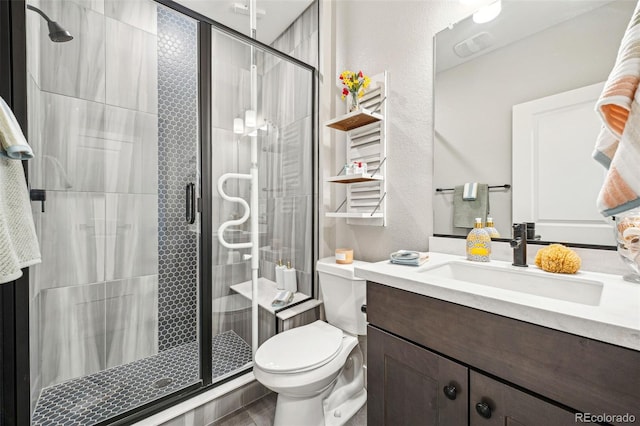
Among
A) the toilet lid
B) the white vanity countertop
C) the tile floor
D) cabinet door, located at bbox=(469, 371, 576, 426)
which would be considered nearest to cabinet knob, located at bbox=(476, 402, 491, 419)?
cabinet door, located at bbox=(469, 371, 576, 426)

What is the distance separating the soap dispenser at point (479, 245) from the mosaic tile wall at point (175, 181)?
1387 mm

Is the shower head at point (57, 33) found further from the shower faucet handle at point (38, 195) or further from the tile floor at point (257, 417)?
the tile floor at point (257, 417)

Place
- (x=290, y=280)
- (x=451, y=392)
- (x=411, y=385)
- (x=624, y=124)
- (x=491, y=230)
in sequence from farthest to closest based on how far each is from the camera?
(x=290, y=280) < (x=491, y=230) < (x=411, y=385) < (x=451, y=392) < (x=624, y=124)

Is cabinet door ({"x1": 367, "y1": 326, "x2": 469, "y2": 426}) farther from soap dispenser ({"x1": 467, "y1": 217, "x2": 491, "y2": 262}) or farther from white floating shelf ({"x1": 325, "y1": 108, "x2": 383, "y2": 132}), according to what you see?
white floating shelf ({"x1": 325, "y1": 108, "x2": 383, "y2": 132})

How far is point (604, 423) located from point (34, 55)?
2281mm

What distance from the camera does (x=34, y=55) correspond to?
1.20 m

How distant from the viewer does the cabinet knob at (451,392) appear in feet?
2.38

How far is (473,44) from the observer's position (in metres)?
1.25

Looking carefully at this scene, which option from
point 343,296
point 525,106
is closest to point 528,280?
point 525,106

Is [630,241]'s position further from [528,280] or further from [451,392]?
[451,392]

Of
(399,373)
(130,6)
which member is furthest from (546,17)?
(130,6)

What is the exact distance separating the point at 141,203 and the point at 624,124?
2.04 metres

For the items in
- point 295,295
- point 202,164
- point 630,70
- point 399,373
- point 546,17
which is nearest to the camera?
point 630,70

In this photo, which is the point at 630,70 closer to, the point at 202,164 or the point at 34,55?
the point at 202,164
